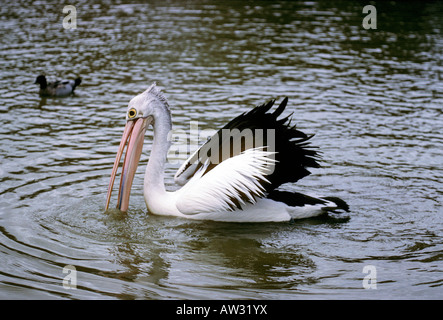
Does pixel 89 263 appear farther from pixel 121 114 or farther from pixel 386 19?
pixel 386 19

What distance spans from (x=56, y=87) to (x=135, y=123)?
397 centimetres

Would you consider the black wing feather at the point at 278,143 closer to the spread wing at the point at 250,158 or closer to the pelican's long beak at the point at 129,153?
the spread wing at the point at 250,158

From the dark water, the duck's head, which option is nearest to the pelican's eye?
the dark water

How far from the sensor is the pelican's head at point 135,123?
5.82 meters

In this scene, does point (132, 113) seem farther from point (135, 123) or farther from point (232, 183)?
point (232, 183)

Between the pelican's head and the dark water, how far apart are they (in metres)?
0.24

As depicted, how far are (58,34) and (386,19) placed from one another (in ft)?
22.3

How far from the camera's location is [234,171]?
5.55m

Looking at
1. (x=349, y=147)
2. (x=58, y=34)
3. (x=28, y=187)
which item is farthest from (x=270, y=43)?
(x=28, y=187)

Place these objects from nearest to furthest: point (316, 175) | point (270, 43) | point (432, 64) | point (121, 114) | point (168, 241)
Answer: point (168, 241)
point (316, 175)
point (121, 114)
point (432, 64)
point (270, 43)

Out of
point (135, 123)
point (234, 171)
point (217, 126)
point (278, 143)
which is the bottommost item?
point (217, 126)

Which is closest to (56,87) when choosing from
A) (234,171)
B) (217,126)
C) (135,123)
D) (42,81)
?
(42,81)

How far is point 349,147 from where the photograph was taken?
7.56 meters

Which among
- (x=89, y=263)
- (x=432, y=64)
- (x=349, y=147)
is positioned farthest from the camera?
(x=432, y=64)
